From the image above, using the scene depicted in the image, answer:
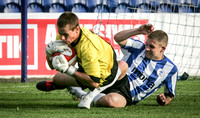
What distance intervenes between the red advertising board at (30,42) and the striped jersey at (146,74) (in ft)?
15.0

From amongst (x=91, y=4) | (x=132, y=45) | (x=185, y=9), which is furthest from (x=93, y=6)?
(x=132, y=45)

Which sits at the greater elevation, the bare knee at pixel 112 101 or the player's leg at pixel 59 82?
the player's leg at pixel 59 82

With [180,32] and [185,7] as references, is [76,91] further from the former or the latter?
[185,7]

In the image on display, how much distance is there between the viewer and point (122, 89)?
193 inches

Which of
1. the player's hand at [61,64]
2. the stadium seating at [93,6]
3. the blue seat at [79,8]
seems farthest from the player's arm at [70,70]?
the blue seat at [79,8]

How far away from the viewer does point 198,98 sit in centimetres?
582

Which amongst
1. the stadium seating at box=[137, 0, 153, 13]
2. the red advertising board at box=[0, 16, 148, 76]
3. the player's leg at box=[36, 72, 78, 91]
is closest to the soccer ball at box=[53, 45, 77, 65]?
the player's leg at box=[36, 72, 78, 91]

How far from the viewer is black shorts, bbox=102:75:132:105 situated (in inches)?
193

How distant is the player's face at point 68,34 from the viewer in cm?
429

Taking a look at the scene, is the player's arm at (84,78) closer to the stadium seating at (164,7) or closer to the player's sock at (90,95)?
the player's sock at (90,95)

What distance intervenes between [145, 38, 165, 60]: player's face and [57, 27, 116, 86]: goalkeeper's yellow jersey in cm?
55

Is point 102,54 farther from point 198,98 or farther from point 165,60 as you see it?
point 198,98

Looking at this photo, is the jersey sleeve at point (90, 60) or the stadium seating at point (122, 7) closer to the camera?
the jersey sleeve at point (90, 60)

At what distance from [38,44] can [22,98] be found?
13.4 feet
